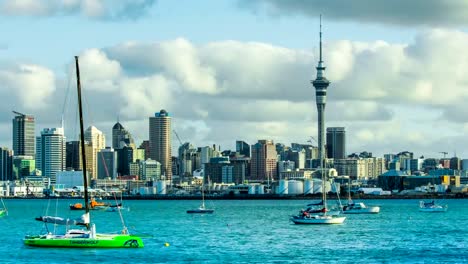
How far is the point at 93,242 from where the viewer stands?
8788cm

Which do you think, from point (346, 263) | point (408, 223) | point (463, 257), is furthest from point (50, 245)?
point (408, 223)

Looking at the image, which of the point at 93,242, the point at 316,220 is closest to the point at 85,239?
the point at 93,242

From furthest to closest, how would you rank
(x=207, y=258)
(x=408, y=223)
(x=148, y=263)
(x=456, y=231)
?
(x=408, y=223) < (x=456, y=231) < (x=207, y=258) < (x=148, y=263)

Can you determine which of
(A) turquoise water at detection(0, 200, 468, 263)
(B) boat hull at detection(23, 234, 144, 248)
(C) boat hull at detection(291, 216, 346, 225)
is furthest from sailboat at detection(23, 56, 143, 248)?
(C) boat hull at detection(291, 216, 346, 225)

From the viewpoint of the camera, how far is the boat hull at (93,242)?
288 ft

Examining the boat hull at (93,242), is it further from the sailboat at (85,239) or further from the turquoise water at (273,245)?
the turquoise water at (273,245)

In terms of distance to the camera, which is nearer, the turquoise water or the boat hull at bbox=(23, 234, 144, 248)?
the turquoise water

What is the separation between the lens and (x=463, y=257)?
8750 cm

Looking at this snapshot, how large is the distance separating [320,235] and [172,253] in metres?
26.8

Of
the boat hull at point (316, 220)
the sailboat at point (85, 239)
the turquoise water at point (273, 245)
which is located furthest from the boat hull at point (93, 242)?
the boat hull at point (316, 220)

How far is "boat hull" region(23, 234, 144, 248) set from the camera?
87.8m

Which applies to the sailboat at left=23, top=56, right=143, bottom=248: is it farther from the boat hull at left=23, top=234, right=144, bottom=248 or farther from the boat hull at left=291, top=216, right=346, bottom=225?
the boat hull at left=291, top=216, right=346, bottom=225

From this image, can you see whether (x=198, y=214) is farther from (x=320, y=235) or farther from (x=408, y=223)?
(x=320, y=235)

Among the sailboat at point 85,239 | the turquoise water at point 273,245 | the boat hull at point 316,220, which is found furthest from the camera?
the boat hull at point 316,220
